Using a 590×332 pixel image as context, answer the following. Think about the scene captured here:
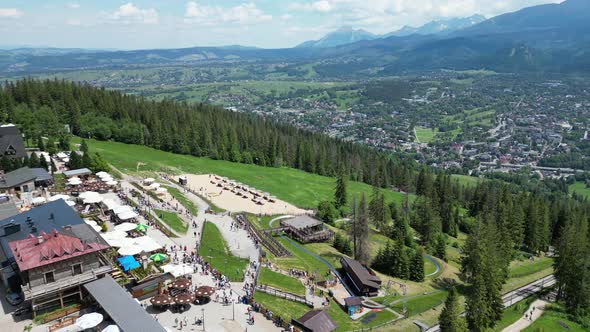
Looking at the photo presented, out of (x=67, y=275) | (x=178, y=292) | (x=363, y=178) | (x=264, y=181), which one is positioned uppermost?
(x=67, y=275)

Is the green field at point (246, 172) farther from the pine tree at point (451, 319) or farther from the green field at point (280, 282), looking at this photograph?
the pine tree at point (451, 319)

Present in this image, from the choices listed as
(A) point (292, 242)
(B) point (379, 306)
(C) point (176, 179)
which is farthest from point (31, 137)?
(B) point (379, 306)

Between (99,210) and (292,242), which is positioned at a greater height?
(99,210)

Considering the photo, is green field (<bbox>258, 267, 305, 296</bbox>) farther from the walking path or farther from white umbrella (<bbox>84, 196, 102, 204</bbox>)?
the walking path

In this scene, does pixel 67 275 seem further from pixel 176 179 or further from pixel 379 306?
pixel 176 179

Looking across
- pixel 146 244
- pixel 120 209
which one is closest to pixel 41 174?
pixel 120 209

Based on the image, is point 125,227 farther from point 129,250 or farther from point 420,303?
point 420,303
